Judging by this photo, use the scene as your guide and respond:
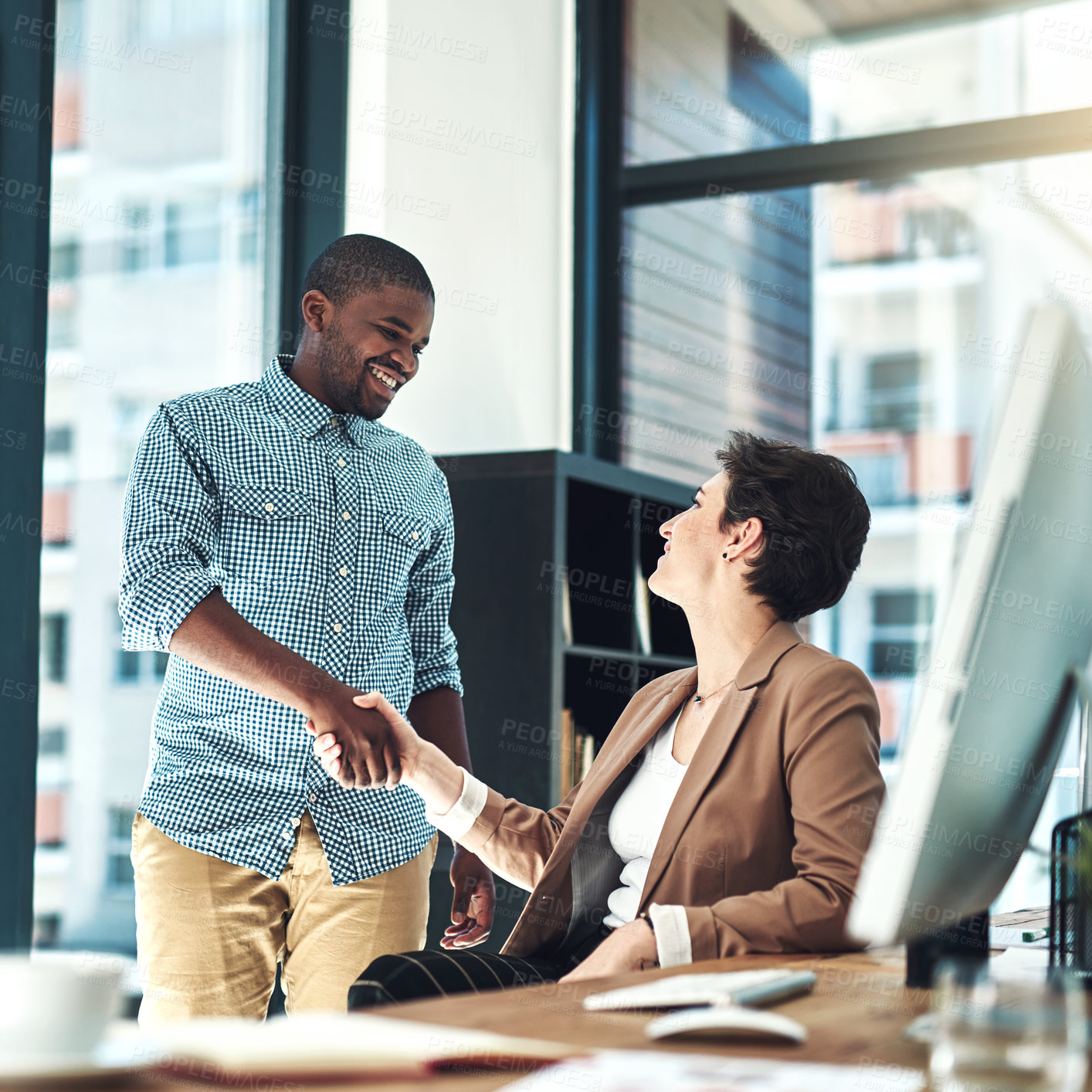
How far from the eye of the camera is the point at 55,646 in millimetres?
2777

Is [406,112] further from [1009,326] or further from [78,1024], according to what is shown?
[78,1024]

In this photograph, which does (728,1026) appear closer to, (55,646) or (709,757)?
(709,757)

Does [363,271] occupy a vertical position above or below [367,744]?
above

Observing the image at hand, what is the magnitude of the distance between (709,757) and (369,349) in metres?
1.11

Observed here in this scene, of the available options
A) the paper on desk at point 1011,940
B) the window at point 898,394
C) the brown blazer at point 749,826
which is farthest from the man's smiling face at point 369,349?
the window at point 898,394

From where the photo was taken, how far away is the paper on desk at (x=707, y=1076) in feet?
2.44

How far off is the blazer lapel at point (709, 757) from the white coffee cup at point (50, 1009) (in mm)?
946

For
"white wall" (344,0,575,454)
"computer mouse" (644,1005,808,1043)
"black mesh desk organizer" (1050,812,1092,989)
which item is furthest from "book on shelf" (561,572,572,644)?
"computer mouse" (644,1005,808,1043)

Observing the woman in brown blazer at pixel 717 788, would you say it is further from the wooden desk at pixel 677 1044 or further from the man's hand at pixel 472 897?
the man's hand at pixel 472 897

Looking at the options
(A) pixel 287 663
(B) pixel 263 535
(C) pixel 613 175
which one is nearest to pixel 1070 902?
(A) pixel 287 663

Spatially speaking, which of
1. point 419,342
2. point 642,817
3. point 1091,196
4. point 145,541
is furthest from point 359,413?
point 1091,196

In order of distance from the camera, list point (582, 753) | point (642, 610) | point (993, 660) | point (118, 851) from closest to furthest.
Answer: point (993, 660)
point (118, 851)
point (582, 753)
point (642, 610)

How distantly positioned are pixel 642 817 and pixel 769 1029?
2.86 feet

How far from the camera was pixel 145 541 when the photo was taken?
2105mm
